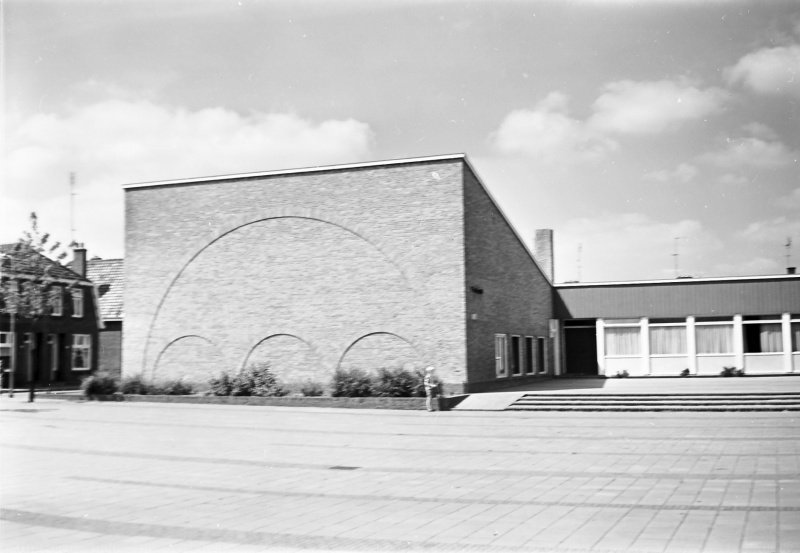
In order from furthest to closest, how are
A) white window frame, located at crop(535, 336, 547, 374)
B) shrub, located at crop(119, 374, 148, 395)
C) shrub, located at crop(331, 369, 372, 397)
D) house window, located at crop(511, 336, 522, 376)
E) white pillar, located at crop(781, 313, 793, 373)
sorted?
white pillar, located at crop(781, 313, 793, 373), white window frame, located at crop(535, 336, 547, 374), house window, located at crop(511, 336, 522, 376), shrub, located at crop(119, 374, 148, 395), shrub, located at crop(331, 369, 372, 397)

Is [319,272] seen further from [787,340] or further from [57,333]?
[787,340]

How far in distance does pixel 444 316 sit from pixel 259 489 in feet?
60.3

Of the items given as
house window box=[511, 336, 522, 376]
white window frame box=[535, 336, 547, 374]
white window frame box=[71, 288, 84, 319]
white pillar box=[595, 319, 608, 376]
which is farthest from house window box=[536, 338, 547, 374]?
white window frame box=[71, 288, 84, 319]

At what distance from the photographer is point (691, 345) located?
4419 cm

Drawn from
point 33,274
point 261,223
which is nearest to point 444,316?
point 261,223

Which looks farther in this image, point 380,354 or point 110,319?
point 110,319

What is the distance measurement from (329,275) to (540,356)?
15.9 m

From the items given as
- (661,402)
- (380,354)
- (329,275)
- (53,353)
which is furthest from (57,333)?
(661,402)

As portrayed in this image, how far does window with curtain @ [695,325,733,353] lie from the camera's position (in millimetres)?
43969

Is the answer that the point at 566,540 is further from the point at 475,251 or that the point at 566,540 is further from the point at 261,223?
the point at 261,223

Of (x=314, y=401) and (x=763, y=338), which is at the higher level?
(x=763, y=338)

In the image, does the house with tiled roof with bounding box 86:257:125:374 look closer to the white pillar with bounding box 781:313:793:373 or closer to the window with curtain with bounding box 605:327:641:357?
the window with curtain with bounding box 605:327:641:357

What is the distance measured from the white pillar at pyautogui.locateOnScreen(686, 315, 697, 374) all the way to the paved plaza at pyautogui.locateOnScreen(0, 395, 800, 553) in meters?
24.0

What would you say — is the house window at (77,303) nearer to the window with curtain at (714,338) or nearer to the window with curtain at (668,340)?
the window with curtain at (668,340)
